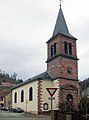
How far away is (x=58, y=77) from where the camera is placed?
1748 inches

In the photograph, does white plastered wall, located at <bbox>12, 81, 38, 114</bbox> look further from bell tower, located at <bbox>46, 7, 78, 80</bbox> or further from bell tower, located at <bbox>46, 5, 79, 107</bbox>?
bell tower, located at <bbox>46, 7, 78, 80</bbox>

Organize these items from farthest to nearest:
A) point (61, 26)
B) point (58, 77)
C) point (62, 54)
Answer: point (61, 26)
point (62, 54)
point (58, 77)

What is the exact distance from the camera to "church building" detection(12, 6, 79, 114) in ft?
147

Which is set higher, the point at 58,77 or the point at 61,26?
the point at 61,26

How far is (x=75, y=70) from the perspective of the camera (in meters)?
47.2

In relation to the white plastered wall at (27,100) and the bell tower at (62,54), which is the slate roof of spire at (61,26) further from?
the white plastered wall at (27,100)

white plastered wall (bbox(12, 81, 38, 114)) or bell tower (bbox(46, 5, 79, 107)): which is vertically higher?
bell tower (bbox(46, 5, 79, 107))

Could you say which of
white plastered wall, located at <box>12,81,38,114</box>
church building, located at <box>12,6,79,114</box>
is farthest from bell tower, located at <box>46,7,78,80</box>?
white plastered wall, located at <box>12,81,38,114</box>

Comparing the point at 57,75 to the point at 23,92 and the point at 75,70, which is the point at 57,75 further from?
the point at 23,92

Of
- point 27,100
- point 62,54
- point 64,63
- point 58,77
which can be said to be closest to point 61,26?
point 62,54

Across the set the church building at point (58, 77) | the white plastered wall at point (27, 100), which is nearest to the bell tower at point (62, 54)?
the church building at point (58, 77)

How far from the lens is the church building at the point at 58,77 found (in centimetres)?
4469

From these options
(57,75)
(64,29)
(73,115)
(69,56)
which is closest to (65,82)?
(57,75)

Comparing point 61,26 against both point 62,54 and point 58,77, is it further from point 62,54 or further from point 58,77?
point 58,77
